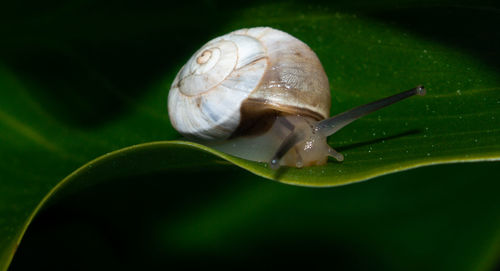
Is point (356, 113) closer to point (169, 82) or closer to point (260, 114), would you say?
point (260, 114)

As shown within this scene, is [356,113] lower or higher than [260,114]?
higher

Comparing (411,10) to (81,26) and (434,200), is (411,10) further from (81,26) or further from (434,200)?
(81,26)

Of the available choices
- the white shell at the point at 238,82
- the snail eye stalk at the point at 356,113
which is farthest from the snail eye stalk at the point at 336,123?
the white shell at the point at 238,82

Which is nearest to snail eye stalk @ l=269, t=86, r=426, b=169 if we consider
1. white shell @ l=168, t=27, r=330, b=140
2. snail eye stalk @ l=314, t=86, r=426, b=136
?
snail eye stalk @ l=314, t=86, r=426, b=136

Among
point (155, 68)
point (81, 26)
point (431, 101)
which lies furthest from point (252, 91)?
point (81, 26)

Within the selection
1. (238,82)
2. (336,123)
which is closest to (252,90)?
(238,82)

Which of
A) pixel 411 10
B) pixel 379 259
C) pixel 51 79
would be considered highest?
pixel 411 10

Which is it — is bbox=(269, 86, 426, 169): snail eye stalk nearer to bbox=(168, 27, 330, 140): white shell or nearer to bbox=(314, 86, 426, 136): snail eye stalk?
Answer: bbox=(314, 86, 426, 136): snail eye stalk
